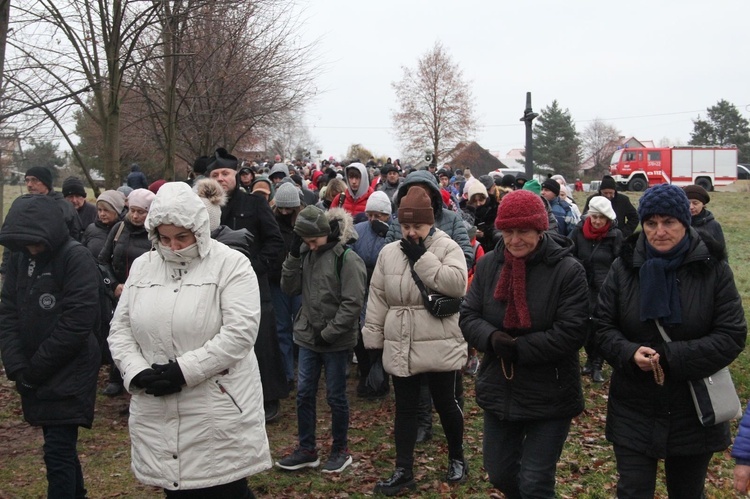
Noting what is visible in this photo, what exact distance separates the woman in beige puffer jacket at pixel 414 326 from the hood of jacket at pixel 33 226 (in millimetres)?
2168

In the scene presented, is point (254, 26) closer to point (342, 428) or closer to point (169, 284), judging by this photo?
point (342, 428)

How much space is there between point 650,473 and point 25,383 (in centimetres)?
368

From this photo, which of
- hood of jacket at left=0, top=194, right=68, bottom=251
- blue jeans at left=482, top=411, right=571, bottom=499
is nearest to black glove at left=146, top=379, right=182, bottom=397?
hood of jacket at left=0, top=194, right=68, bottom=251

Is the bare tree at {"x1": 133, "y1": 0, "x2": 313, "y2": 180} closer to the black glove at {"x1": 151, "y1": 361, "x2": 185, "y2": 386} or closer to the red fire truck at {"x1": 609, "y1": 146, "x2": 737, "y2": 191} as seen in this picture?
the black glove at {"x1": 151, "y1": 361, "x2": 185, "y2": 386}

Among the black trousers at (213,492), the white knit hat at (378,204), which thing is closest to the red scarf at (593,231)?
the white knit hat at (378,204)

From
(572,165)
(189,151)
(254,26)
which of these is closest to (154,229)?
(254,26)

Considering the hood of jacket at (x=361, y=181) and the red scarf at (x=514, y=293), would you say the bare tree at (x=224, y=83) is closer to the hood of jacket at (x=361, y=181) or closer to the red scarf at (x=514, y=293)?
the hood of jacket at (x=361, y=181)

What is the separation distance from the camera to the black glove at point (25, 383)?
14.7 feet

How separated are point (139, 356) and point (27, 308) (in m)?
1.22

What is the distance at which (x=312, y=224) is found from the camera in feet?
19.0

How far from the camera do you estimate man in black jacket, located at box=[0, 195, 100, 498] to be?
4465 millimetres

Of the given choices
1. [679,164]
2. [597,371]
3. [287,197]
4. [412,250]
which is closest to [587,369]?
[597,371]

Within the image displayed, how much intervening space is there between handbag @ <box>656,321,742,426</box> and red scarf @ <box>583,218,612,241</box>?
172 inches

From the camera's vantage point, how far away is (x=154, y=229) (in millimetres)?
3893
